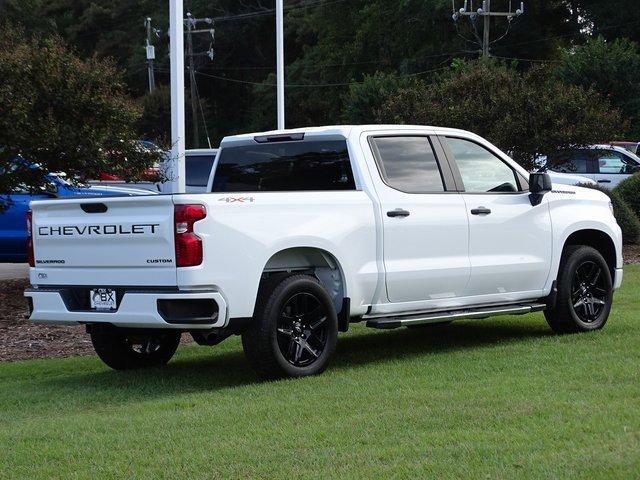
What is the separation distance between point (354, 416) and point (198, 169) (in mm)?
15706

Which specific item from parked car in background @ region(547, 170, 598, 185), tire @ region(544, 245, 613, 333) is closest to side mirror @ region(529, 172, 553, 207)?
tire @ region(544, 245, 613, 333)

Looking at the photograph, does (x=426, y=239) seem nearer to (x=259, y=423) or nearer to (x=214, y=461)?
(x=259, y=423)

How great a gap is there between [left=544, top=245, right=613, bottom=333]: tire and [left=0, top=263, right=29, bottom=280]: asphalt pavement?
9379 mm

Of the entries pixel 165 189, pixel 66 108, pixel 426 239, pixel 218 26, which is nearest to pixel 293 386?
pixel 426 239

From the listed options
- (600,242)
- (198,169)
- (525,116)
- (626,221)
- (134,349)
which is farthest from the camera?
(198,169)

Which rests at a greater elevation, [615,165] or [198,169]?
[198,169]

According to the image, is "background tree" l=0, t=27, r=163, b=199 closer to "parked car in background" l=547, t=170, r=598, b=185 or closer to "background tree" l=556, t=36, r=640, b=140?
"parked car in background" l=547, t=170, r=598, b=185

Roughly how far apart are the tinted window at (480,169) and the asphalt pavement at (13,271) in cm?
910

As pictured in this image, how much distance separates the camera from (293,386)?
345 inches

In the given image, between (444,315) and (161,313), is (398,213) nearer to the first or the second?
(444,315)

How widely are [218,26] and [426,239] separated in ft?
229

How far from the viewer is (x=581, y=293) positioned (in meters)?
11.3

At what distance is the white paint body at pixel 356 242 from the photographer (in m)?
8.73

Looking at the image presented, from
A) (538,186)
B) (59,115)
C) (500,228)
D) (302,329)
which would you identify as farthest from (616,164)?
(302,329)
